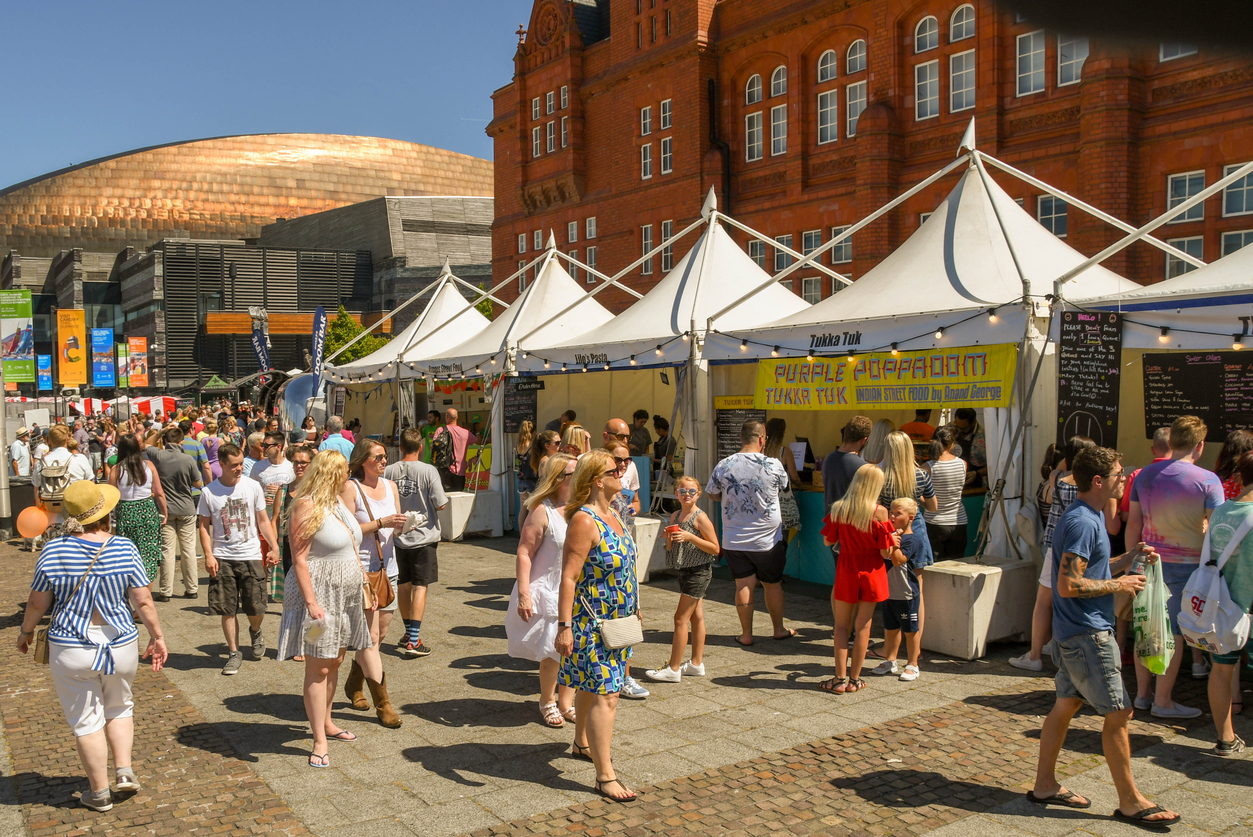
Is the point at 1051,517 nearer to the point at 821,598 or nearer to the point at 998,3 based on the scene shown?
the point at 821,598

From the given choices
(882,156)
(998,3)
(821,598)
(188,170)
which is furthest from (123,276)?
(998,3)

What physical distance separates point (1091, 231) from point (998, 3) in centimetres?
2547

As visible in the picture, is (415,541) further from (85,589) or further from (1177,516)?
(1177,516)

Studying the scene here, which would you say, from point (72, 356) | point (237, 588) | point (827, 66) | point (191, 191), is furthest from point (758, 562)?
point (191, 191)

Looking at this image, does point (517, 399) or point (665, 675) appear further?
point (517, 399)

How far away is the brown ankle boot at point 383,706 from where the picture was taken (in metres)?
6.20

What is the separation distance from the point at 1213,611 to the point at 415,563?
544 cm

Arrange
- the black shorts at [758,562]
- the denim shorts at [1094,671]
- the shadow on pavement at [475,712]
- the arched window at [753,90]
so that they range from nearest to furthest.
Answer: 1. the denim shorts at [1094,671]
2. the shadow on pavement at [475,712]
3. the black shorts at [758,562]
4. the arched window at [753,90]

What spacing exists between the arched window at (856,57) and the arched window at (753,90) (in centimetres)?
380

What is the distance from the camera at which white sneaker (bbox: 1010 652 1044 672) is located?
7285mm

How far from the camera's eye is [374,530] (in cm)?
662

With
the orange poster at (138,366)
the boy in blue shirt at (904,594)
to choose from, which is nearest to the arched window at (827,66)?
the boy in blue shirt at (904,594)

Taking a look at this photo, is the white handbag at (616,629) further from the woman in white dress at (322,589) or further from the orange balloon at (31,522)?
the orange balloon at (31,522)

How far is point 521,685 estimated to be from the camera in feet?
23.5
